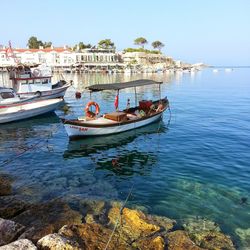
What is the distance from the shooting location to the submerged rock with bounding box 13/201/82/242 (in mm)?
10938

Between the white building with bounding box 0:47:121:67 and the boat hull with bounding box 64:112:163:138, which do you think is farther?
the white building with bounding box 0:47:121:67

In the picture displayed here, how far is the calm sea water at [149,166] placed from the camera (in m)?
15.0

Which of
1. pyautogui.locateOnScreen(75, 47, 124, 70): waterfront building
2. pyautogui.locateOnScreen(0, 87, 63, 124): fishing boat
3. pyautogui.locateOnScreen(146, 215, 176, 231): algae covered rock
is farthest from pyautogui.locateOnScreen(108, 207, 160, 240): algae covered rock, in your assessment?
pyautogui.locateOnScreen(75, 47, 124, 70): waterfront building

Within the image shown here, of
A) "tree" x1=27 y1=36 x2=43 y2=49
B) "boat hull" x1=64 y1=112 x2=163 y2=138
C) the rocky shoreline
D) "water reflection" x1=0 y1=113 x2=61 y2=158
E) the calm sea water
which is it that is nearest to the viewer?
the rocky shoreline

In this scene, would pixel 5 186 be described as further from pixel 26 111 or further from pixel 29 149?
pixel 26 111

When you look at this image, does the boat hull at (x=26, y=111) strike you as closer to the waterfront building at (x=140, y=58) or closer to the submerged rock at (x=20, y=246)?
the submerged rock at (x=20, y=246)

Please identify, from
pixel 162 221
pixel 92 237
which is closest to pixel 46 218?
pixel 92 237

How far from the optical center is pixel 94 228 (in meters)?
11.4

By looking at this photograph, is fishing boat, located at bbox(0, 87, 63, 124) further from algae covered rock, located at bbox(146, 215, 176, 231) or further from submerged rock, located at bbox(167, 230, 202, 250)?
submerged rock, located at bbox(167, 230, 202, 250)

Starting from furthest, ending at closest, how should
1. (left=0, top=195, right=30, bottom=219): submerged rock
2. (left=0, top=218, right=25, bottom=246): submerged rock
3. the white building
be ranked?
the white building
(left=0, top=195, right=30, bottom=219): submerged rock
(left=0, top=218, right=25, bottom=246): submerged rock

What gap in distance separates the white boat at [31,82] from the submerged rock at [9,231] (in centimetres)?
3303

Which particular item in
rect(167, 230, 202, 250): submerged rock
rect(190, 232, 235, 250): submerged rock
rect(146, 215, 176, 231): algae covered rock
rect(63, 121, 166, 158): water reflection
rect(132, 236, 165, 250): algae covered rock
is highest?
rect(63, 121, 166, 158): water reflection

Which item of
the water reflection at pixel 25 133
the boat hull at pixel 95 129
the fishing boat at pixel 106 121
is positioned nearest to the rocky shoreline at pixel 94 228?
the water reflection at pixel 25 133

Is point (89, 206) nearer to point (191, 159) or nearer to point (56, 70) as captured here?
point (191, 159)
